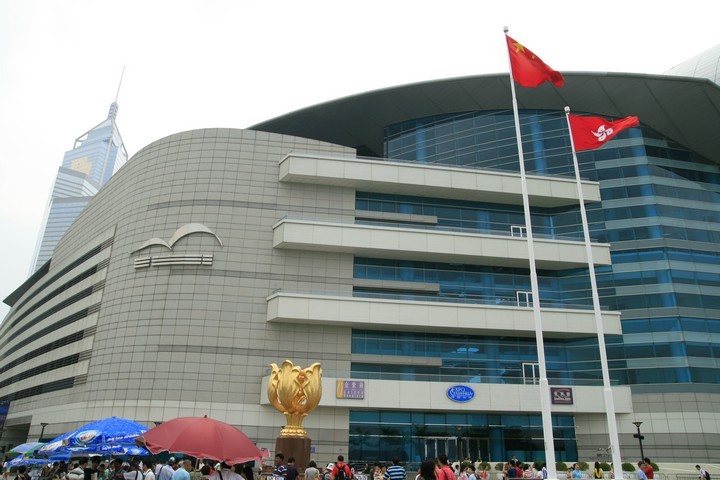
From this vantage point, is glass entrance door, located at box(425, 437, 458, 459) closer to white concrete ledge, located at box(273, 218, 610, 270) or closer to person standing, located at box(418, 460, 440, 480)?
white concrete ledge, located at box(273, 218, 610, 270)

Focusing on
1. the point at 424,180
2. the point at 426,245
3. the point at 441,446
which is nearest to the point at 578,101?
the point at 424,180

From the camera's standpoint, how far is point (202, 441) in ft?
32.1

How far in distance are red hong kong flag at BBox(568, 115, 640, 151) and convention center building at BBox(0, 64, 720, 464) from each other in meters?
18.9

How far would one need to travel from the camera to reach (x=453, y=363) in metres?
40.8

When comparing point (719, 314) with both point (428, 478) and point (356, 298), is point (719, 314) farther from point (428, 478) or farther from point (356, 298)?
point (428, 478)

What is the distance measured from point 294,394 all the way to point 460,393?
17.7m

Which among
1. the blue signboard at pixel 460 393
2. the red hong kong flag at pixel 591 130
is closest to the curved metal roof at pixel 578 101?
the red hong kong flag at pixel 591 130

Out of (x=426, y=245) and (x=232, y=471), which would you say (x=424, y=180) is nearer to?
(x=426, y=245)

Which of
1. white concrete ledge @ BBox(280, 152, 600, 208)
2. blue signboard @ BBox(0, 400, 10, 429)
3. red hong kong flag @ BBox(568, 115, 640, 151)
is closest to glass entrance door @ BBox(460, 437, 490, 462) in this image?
white concrete ledge @ BBox(280, 152, 600, 208)

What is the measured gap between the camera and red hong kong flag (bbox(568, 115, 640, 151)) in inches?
905

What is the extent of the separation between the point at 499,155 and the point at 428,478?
39.6 meters

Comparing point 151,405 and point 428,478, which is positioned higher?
point 151,405

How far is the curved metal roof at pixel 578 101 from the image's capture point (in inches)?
1734

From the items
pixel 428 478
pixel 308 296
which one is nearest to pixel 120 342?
pixel 308 296
